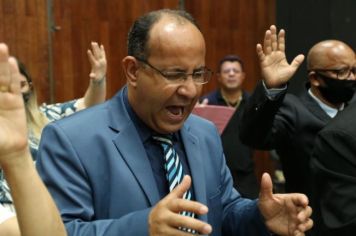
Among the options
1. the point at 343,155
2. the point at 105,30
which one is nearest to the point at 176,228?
the point at 343,155

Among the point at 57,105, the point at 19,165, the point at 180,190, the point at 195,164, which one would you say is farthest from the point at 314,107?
the point at 19,165

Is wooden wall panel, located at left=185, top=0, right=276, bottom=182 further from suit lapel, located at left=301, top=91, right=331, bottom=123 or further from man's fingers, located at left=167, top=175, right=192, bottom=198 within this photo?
man's fingers, located at left=167, top=175, right=192, bottom=198

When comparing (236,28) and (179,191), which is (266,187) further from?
(236,28)

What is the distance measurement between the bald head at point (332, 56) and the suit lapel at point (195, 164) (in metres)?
1.43

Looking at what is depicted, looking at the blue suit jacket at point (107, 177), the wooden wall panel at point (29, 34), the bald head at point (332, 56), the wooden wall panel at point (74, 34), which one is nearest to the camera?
the blue suit jacket at point (107, 177)

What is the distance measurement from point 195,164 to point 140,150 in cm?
20

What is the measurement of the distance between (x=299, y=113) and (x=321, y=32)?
152 inches

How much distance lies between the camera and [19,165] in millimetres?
1290

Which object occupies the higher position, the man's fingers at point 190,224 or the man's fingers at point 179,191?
the man's fingers at point 179,191

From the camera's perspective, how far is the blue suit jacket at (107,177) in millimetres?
1667

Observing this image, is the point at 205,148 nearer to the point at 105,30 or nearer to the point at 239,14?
the point at 105,30

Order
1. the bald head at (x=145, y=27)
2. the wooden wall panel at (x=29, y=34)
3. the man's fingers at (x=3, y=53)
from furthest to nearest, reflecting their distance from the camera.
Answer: the wooden wall panel at (x=29, y=34) < the bald head at (x=145, y=27) < the man's fingers at (x=3, y=53)

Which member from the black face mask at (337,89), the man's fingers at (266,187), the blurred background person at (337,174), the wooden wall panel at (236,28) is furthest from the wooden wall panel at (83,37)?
the man's fingers at (266,187)

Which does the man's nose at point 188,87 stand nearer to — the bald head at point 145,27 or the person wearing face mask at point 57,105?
the bald head at point 145,27
